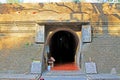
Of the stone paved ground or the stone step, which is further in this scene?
the stone step

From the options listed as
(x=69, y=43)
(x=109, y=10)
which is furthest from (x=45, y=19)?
(x=69, y=43)

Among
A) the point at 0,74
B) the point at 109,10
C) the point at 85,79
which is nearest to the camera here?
the point at 85,79

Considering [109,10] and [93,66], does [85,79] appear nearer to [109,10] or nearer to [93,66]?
[93,66]

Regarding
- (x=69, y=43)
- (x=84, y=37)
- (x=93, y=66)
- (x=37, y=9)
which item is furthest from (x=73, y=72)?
(x=69, y=43)

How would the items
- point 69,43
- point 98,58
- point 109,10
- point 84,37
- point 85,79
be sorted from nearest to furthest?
1. point 85,79
2. point 98,58
3. point 84,37
4. point 109,10
5. point 69,43

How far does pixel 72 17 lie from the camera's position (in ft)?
43.3

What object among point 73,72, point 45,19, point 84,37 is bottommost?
point 73,72

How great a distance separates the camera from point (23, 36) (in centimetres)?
1291

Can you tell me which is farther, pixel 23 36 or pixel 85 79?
pixel 23 36

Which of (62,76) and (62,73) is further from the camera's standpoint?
(62,73)

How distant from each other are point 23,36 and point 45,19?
1.43 meters

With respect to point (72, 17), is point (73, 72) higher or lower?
lower

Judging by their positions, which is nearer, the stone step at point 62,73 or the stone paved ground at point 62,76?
the stone paved ground at point 62,76

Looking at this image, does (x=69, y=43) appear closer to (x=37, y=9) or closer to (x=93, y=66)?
(x=37, y=9)
